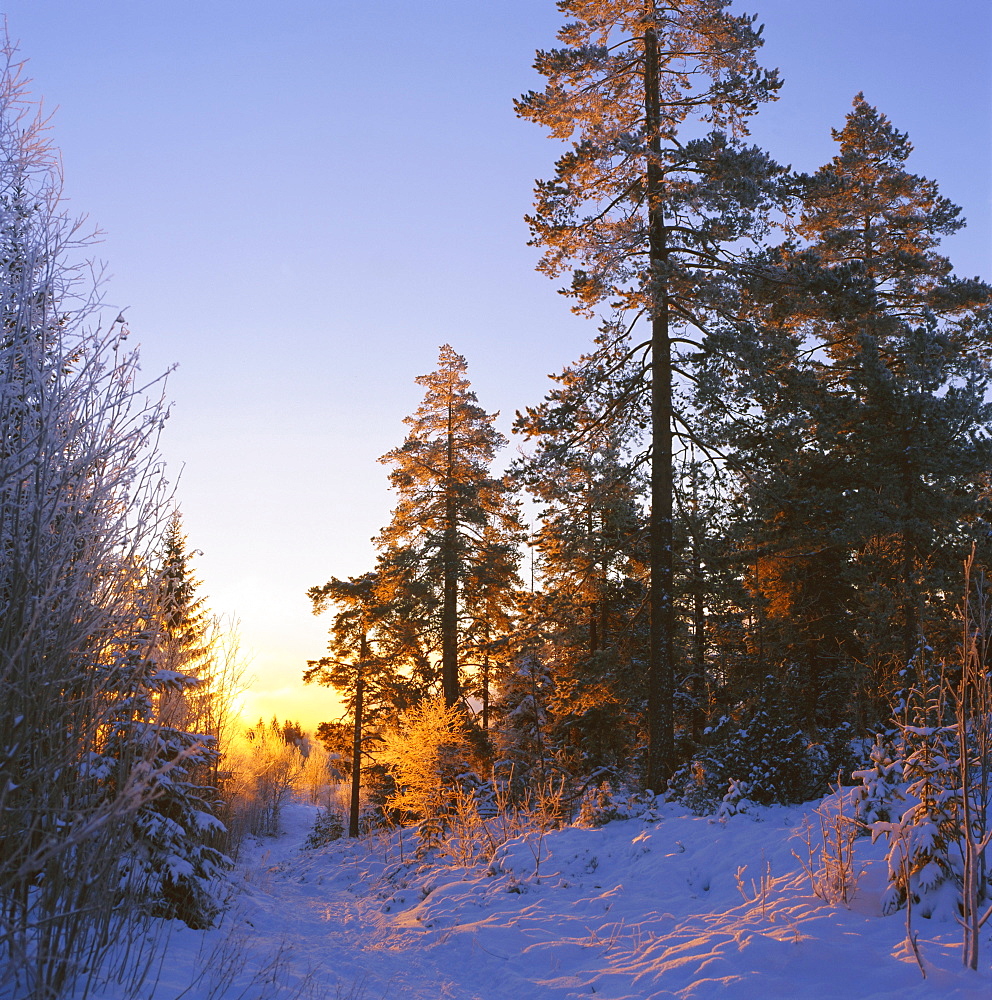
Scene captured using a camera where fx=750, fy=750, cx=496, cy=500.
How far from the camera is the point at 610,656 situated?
17.8m

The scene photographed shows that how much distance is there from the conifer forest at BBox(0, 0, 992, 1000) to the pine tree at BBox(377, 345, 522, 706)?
0.11 m

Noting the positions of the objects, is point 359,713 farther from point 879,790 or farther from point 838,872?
point 838,872

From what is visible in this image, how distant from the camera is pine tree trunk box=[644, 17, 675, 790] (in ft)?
47.9

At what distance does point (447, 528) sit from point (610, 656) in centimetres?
937

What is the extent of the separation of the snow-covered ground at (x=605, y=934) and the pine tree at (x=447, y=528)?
12247 millimetres

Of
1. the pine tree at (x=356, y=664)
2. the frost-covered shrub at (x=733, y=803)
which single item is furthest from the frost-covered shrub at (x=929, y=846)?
the pine tree at (x=356, y=664)

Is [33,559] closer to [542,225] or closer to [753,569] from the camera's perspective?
[542,225]

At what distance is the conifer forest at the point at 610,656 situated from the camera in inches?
202

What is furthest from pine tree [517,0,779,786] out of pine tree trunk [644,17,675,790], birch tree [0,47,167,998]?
birch tree [0,47,167,998]

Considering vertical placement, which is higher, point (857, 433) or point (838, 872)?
point (857, 433)

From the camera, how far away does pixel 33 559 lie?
15.0ft

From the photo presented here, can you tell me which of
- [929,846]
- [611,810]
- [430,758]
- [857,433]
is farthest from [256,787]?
[929,846]

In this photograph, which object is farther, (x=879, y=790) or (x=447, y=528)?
(x=447, y=528)

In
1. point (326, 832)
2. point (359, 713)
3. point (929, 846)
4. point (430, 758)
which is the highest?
point (929, 846)
